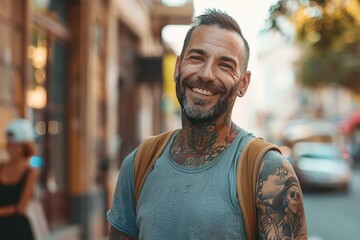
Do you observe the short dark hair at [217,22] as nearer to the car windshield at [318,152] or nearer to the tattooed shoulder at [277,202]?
the tattooed shoulder at [277,202]

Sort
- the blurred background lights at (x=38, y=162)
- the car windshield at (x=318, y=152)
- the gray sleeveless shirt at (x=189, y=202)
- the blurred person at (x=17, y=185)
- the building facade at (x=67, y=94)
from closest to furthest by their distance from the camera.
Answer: the gray sleeveless shirt at (x=189, y=202)
the blurred person at (x=17, y=185)
the building facade at (x=67, y=94)
the blurred background lights at (x=38, y=162)
the car windshield at (x=318, y=152)

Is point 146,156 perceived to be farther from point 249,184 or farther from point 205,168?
point 249,184

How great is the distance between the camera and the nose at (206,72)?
7.34 ft

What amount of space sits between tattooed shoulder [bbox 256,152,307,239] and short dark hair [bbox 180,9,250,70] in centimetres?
43

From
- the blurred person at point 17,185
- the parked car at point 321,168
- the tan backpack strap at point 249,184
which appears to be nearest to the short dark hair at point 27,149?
the blurred person at point 17,185

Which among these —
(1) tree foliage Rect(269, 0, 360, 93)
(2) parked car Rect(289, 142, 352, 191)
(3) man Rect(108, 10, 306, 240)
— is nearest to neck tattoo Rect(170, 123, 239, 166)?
(3) man Rect(108, 10, 306, 240)

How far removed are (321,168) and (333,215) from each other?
5.97 meters

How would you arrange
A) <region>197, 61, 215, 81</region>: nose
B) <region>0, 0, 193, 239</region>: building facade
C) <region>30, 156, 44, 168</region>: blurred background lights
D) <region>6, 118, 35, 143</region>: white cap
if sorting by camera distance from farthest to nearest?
<region>30, 156, 44, 168</region>: blurred background lights
<region>0, 0, 193, 239</region>: building facade
<region>6, 118, 35, 143</region>: white cap
<region>197, 61, 215, 81</region>: nose

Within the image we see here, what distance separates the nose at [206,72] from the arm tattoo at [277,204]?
0.35m

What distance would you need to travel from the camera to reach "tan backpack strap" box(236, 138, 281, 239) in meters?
2.07

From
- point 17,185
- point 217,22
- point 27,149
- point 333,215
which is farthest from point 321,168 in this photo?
point 217,22

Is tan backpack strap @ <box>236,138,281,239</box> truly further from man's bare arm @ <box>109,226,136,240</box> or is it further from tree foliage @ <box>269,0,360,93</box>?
tree foliage @ <box>269,0,360,93</box>

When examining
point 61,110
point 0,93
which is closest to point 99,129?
point 61,110

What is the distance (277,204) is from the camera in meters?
2.09
